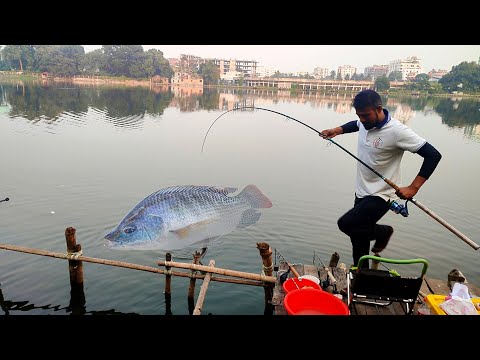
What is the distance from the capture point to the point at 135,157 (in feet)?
44.9

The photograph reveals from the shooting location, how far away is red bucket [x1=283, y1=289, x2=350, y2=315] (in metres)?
3.27

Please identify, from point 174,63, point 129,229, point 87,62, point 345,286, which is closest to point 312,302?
point 345,286

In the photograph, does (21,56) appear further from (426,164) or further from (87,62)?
(426,164)

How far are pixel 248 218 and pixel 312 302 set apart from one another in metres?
3.31

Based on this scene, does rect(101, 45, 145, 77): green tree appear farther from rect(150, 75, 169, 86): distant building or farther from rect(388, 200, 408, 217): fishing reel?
rect(388, 200, 408, 217): fishing reel

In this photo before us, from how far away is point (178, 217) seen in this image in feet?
16.4

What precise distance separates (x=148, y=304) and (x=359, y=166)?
333cm

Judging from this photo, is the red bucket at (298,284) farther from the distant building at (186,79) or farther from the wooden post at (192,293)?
the distant building at (186,79)

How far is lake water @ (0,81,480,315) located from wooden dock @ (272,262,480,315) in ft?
2.91

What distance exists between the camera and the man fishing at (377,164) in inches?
122

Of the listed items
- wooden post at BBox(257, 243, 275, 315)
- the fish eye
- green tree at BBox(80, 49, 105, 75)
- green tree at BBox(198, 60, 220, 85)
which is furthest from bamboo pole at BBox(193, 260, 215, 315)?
green tree at BBox(80, 49, 105, 75)

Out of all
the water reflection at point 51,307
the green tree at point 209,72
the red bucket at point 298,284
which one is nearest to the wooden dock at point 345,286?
the red bucket at point 298,284
